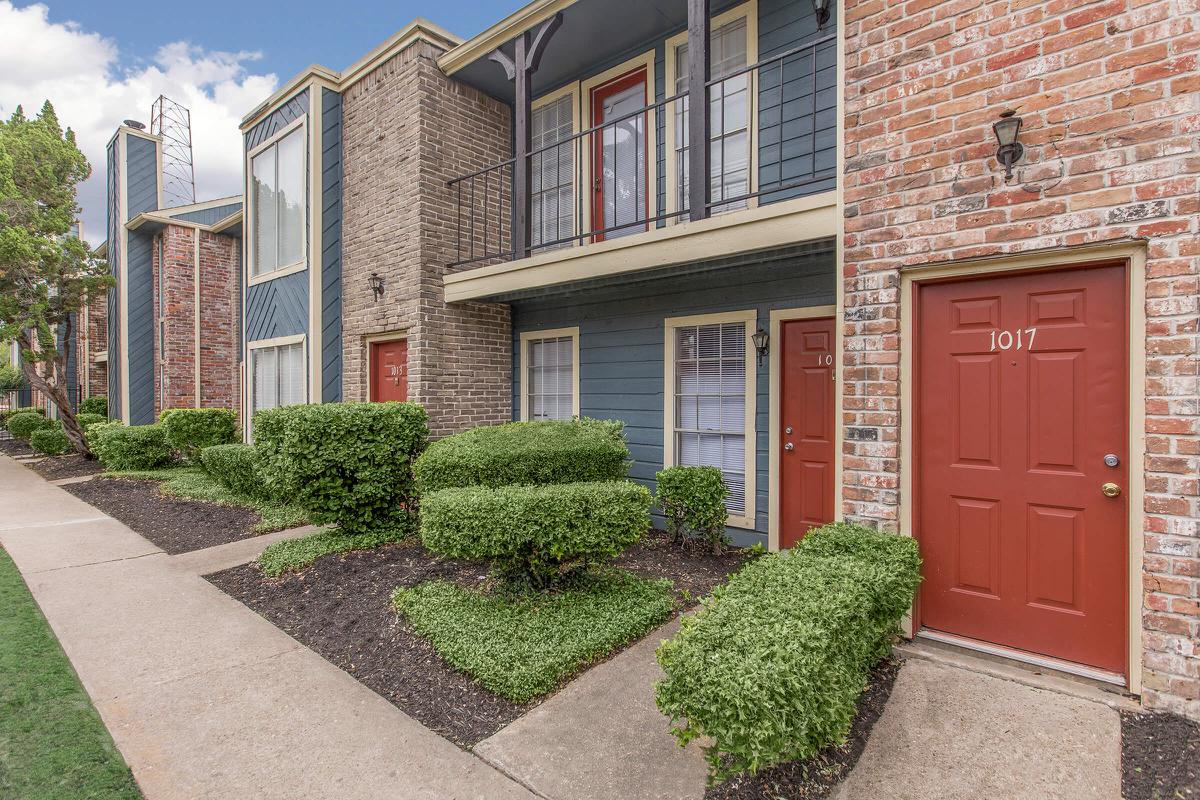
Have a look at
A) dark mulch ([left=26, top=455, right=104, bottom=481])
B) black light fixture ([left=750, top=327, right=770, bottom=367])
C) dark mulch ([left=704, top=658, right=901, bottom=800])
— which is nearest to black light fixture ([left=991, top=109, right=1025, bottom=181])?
black light fixture ([left=750, top=327, right=770, bottom=367])

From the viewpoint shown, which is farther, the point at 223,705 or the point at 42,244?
the point at 42,244

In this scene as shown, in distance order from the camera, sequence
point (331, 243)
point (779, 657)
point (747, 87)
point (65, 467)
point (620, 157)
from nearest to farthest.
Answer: point (779, 657) < point (747, 87) < point (620, 157) < point (331, 243) < point (65, 467)

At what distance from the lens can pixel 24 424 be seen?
15.7 m

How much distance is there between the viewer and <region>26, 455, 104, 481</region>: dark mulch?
10.6 meters

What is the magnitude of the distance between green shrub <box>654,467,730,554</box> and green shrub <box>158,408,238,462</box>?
30.1 ft

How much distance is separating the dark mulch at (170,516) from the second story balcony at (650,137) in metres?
3.73

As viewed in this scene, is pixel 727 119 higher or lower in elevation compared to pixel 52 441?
higher

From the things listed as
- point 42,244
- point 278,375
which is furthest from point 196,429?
point 42,244

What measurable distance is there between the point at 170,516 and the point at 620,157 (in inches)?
277

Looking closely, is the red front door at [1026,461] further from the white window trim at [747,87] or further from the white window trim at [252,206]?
the white window trim at [252,206]

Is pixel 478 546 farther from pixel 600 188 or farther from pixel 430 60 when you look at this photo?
pixel 430 60

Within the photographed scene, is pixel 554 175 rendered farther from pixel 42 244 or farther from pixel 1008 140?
pixel 42 244

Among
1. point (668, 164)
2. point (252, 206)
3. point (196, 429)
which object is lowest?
point (196, 429)

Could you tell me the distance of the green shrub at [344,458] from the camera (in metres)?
5.25
